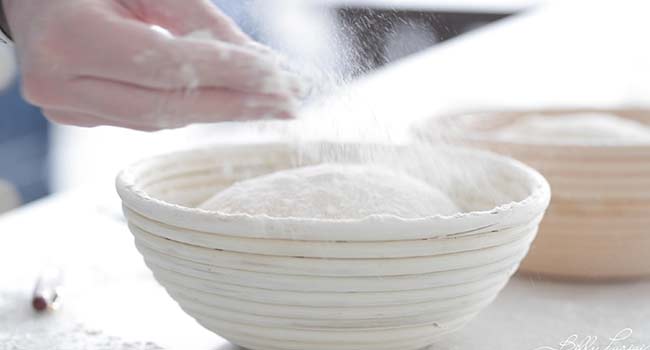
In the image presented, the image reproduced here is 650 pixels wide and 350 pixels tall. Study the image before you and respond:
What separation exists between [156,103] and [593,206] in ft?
1.26

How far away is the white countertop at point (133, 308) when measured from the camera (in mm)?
629

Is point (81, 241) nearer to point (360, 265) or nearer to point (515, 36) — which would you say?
point (360, 265)

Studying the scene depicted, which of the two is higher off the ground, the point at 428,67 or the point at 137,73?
the point at 137,73

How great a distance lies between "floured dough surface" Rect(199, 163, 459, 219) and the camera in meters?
0.58

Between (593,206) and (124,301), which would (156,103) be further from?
(593,206)

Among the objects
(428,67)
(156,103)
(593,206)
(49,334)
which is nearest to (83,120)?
(156,103)

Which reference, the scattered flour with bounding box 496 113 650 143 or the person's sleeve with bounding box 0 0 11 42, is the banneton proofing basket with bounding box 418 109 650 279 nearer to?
the scattered flour with bounding box 496 113 650 143

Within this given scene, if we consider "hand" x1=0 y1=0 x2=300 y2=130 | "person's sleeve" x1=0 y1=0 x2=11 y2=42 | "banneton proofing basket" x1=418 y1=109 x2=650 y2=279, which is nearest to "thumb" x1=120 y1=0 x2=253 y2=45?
"hand" x1=0 y1=0 x2=300 y2=130

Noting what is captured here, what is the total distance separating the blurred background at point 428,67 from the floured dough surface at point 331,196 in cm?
17

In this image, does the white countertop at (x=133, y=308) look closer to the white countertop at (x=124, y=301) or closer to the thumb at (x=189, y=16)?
the white countertop at (x=124, y=301)

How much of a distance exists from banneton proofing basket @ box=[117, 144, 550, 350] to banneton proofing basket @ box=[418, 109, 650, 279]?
141 millimetres

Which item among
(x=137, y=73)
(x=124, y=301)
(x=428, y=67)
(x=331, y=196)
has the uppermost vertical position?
(x=137, y=73)

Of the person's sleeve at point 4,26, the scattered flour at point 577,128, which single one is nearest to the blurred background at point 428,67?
the scattered flour at point 577,128

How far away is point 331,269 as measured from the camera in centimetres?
50
